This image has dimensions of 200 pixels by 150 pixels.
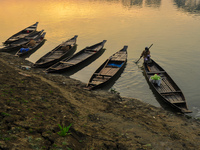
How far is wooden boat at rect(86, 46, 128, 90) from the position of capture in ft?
42.8

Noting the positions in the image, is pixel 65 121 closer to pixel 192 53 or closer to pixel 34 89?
pixel 34 89

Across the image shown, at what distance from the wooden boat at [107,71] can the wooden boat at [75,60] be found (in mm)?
2529

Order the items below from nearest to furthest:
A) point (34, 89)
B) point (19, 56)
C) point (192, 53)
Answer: point (34, 89) < point (19, 56) < point (192, 53)

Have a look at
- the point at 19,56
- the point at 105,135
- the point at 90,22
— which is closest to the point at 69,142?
the point at 105,135

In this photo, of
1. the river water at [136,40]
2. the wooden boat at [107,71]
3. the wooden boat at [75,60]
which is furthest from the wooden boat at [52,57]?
the wooden boat at [107,71]

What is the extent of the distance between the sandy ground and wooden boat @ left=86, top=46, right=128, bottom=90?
213 centimetres

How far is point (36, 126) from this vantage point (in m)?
5.46

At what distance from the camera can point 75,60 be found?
699 inches

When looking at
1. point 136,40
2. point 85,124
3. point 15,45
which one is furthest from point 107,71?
point 15,45

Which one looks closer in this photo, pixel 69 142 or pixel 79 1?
pixel 69 142

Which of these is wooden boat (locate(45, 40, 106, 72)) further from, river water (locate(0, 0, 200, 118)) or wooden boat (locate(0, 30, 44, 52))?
wooden boat (locate(0, 30, 44, 52))

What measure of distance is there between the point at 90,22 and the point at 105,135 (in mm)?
31518

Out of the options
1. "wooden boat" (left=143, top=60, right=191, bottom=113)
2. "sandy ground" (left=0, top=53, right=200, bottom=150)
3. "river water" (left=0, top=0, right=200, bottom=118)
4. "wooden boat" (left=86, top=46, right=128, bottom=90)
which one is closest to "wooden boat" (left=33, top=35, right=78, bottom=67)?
"river water" (left=0, top=0, right=200, bottom=118)


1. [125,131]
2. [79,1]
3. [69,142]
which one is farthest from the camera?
[79,1]
